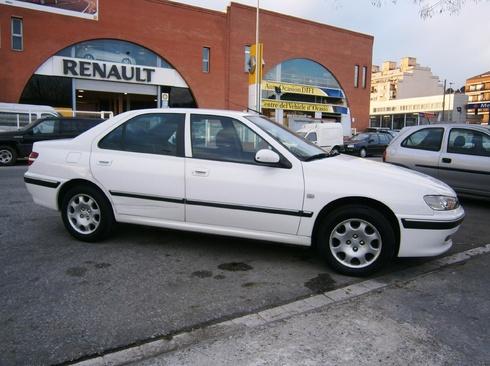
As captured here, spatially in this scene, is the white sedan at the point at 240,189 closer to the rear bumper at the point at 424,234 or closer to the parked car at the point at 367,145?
the rear bumper at the point at 424,234

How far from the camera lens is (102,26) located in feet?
83.2

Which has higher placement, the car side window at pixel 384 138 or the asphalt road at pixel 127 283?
the car side window at pixel 384 138

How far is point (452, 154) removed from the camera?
8180mm

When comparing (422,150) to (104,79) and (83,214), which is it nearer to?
(83,214)

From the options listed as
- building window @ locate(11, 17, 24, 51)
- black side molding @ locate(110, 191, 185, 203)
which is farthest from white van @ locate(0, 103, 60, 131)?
black side molding @ locate(110, 191, 185, 203)

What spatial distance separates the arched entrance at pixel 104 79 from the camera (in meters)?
24.2

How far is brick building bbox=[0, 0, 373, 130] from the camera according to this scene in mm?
23500

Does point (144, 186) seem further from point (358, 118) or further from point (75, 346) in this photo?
point (358, 118)

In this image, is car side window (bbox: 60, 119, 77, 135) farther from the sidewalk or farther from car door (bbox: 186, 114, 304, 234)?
the sidewalk

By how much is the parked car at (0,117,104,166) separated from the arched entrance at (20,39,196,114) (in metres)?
7.91

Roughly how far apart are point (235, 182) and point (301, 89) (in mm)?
31733

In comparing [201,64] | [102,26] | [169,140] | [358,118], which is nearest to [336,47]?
[358,118]

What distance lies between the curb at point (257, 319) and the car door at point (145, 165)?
1.72m

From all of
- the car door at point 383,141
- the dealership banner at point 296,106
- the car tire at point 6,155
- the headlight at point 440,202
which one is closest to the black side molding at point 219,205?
the headlight at point 440,202
